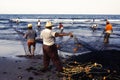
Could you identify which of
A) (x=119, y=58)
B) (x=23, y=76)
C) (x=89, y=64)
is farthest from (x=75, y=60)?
(x=23, y=76)

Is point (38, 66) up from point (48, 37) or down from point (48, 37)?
down

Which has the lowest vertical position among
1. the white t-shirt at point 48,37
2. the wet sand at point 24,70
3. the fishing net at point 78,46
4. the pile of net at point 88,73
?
the fishing net at point 78,46

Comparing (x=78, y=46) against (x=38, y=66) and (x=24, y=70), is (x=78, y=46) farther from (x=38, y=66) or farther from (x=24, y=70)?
(x=24, y=70)

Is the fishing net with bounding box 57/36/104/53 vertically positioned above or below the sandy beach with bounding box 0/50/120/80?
below

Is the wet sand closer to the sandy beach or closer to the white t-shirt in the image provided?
the sandy beach

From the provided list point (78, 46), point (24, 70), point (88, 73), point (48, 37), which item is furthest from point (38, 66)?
point (78, 46)

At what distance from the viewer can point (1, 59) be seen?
14297 millimetres

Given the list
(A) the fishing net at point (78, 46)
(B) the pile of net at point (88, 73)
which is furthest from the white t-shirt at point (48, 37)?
(A) the fishing net at point (78, 46)

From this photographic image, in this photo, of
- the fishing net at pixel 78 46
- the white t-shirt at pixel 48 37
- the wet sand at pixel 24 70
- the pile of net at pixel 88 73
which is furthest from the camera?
the fishing net at pixel 78 46

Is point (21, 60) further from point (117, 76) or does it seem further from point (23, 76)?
point (117, 76)

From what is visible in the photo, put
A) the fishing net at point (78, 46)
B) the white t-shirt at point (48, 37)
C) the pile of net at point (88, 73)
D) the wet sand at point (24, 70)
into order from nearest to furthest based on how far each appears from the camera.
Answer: the pile of net at point (88, 73) < the white t-shirt at point (48, 37) < the wet sand at point (24, 70) < the fishing net at point (78, 46)

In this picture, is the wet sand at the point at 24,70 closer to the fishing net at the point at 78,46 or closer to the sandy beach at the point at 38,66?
the sandy beach at the point at 38,66

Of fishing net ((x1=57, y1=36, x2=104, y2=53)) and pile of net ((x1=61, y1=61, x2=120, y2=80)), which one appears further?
fishing net ((x1=57, y1=36, x2=104, y2=53))

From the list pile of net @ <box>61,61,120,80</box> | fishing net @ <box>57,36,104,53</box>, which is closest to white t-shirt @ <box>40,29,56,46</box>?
pile of net @ <box>61,61,120,80</box>
